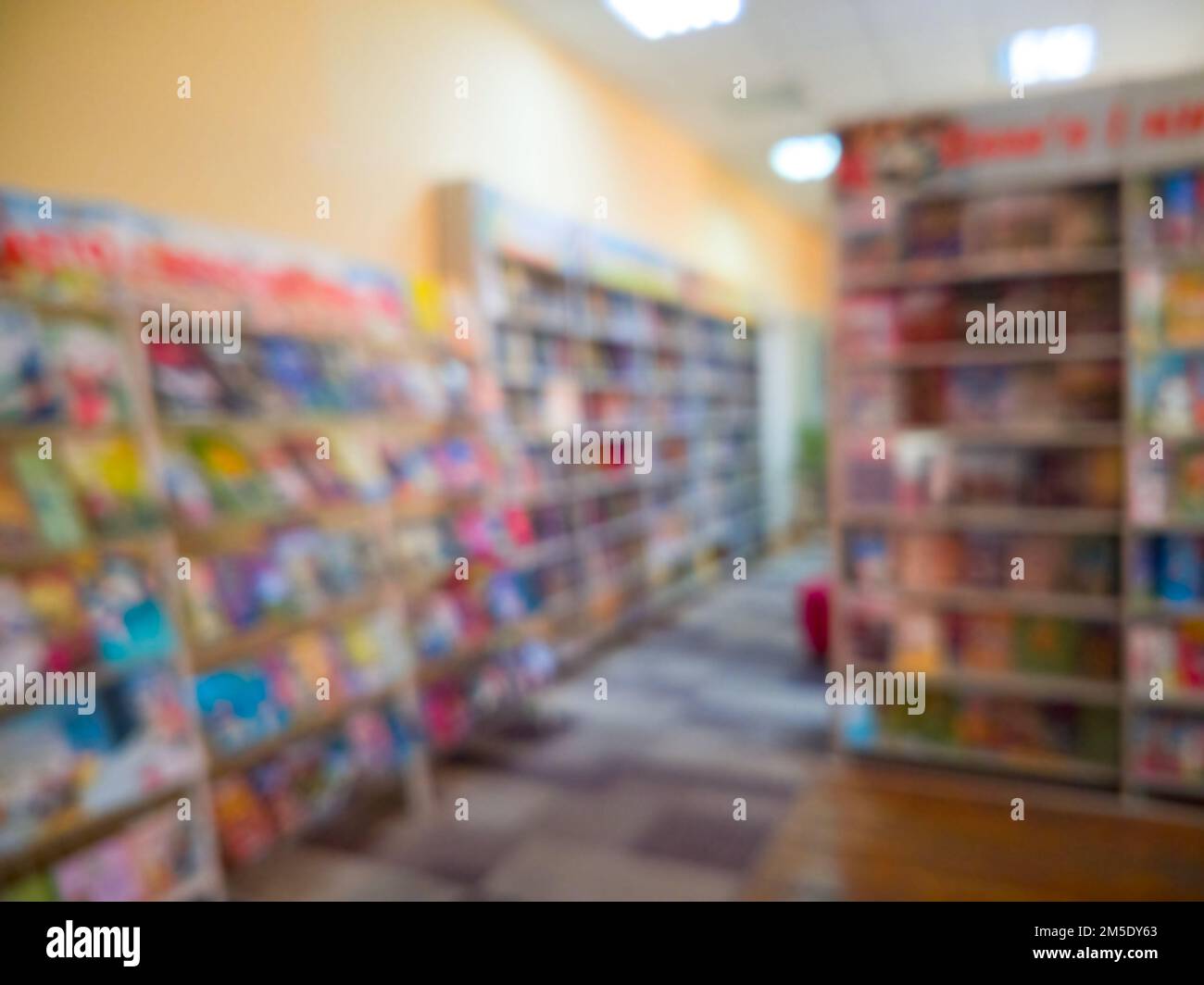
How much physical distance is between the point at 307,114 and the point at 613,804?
2940 mm

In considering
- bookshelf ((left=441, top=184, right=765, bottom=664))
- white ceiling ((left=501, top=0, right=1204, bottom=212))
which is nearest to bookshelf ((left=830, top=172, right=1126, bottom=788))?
white ceiling ((left=501, top=0, right=1204, bottom=212))

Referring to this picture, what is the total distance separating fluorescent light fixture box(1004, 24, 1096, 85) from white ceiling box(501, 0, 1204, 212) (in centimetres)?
7

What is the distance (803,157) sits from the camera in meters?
7.48

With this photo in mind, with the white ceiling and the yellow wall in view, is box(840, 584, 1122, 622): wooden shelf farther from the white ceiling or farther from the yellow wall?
the yellow wall

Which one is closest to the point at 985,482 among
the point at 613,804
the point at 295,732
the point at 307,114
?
the point at 613,804

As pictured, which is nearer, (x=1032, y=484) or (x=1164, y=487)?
(x=1164, y=487)

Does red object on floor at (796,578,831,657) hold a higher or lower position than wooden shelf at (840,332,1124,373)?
lower

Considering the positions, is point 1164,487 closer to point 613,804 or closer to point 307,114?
point 613,804

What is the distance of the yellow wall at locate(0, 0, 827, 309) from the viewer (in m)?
2.67
